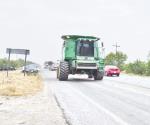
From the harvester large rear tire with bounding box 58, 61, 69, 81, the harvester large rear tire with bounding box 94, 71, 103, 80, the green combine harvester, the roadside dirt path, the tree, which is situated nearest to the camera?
the roadside dirt path

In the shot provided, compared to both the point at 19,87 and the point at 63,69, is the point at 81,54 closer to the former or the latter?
the point at 63,69

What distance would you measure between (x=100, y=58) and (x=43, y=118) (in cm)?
2988

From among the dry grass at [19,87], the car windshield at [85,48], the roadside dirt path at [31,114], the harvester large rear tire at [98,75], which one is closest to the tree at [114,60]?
the harvester large rear tire at [98,75]

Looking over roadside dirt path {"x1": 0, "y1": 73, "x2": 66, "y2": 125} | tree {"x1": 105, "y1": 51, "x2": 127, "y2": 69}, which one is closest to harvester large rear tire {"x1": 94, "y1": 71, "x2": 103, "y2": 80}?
roadside dirt path {"x1": 0, "y1": 73, "x2": 66, "y2": 125}

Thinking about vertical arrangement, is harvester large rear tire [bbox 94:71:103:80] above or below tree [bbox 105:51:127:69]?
below

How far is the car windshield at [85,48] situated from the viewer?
1731 inches

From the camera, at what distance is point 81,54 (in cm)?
4397

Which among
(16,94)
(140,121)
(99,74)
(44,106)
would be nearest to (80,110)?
(44,106)

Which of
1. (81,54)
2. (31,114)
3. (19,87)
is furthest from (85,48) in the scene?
(31,114)

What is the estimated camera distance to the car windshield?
44.0m

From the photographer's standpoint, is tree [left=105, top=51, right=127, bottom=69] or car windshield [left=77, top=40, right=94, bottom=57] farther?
tree [left=105, top=51, right=127, bottom=69]

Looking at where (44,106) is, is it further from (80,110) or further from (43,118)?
(43,118)

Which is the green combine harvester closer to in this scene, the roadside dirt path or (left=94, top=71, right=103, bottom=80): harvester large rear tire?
→ (left=94, top=71, right=103, bottom=80): harvester large rear tire

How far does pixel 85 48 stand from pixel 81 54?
0.70m
